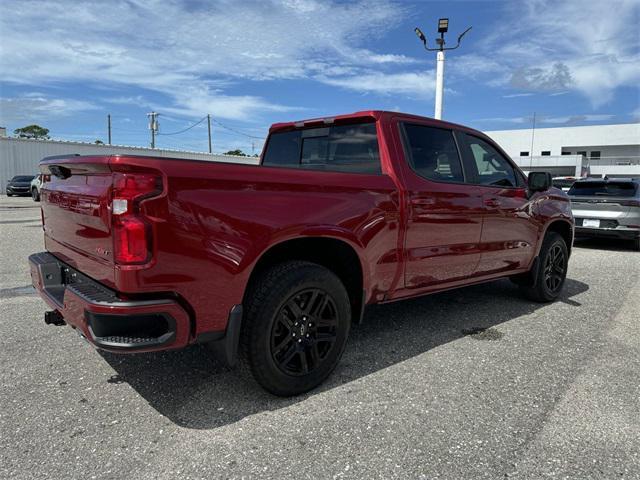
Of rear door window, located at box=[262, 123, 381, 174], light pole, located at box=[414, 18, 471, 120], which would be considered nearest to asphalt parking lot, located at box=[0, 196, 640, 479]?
rear door window, located at box=[262, 123, 381, 174]

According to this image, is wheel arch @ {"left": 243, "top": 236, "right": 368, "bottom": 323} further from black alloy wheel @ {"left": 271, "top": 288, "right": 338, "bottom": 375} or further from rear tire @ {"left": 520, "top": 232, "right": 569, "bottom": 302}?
rear tire @ {"left": 520, "top": 232, "right": 569, "bottom": 302}

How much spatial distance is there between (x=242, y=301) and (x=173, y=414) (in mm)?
816

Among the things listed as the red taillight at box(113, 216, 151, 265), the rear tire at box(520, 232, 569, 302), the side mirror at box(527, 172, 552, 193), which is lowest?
the rear tire at box(520, 232, 569, 302)

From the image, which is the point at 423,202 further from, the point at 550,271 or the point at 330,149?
the point at 550,271

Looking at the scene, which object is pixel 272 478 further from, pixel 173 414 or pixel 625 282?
pixel 625 282

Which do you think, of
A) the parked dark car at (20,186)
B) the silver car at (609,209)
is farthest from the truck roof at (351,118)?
the parked dark car at (20,186)

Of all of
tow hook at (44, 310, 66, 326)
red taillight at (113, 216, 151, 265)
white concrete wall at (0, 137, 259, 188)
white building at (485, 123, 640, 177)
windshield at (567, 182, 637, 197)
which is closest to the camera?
red taillight at (113, 216, 151, 265)

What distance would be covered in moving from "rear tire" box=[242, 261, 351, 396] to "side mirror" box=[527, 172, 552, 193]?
2831 mm

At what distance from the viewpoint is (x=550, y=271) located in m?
5.55

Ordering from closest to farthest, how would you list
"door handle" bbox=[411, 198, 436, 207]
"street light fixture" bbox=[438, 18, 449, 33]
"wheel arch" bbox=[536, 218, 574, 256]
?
"door handle" bbox=[411, 198, 436, 207] → "wheel arch" bbox=[536, 218, 574, 256] → "street light fixture" bbox=[438, 18, 449, 33]

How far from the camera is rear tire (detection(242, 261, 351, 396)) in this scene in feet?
9.45

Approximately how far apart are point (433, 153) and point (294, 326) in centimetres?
198

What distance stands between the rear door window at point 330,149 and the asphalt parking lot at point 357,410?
1.53 m

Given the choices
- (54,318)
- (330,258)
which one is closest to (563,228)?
(330,258)
